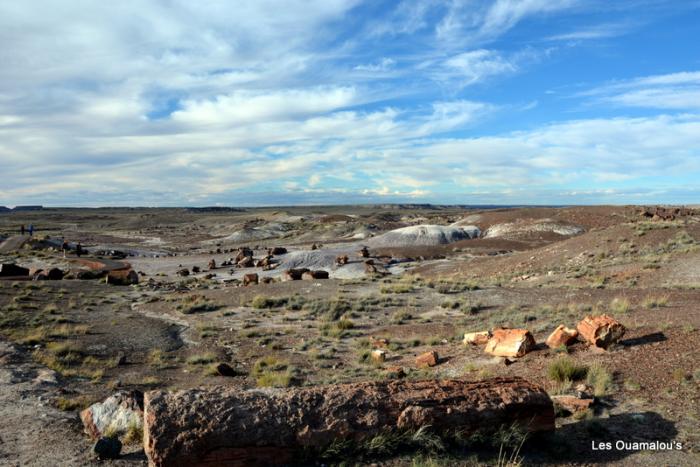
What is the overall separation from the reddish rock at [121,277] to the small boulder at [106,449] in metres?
28.7

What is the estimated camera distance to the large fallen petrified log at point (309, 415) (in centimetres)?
628

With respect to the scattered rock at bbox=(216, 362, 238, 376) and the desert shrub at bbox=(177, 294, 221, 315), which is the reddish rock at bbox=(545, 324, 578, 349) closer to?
the scattered rock at bbox=(216, 362, 238, 376)

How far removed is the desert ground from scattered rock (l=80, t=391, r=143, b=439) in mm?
191

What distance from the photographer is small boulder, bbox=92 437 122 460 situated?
7.19m

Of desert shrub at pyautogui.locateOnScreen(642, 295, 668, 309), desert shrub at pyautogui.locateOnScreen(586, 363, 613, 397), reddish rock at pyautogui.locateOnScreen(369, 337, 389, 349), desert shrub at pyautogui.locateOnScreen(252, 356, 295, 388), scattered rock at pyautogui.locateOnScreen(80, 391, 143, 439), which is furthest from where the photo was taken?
reddish rock at pyautogui.locateOnScreen(369, 337, 389, 349)

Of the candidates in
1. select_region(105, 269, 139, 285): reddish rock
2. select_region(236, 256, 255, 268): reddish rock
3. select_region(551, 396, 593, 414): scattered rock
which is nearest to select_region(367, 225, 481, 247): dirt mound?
select_region(236, 256, 255, 268): reddish rock

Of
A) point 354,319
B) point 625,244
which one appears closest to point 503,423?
point 354,319

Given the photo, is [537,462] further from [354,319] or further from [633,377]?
[354,319]

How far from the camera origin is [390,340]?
55.4 feet

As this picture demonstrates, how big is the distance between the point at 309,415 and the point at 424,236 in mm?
48241

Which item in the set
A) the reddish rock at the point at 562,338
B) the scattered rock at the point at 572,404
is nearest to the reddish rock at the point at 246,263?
the reddish rock at the point at 562,338

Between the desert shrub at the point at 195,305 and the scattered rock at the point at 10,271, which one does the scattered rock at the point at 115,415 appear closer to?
the desert shrub at the point at 195,305

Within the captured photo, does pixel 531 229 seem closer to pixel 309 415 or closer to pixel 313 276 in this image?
pixel 313 276

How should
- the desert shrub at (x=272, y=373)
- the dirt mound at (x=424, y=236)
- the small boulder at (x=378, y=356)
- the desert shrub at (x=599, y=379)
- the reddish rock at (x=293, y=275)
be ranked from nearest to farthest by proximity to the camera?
the desert shrub at (x=599, y=379) → the desert shrub at (x=272, y=373) → the small boulder at (x=378, y=356) → the reddish rock at (x=293, y=275) → the dirt mound at (x=424, y=236)
